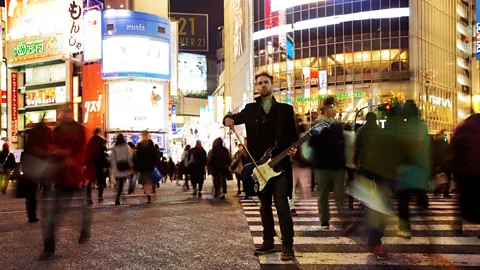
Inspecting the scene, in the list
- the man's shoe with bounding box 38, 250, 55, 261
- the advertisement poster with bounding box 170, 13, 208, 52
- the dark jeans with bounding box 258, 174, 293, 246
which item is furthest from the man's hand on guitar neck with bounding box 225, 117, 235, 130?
the advertisement poster with bounding box 170, 13, 208, 52

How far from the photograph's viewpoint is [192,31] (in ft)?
352

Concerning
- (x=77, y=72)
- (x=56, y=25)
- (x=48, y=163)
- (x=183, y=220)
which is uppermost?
(x=56, y=25)

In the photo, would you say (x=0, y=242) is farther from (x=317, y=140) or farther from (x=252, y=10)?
(x=252, y=10)

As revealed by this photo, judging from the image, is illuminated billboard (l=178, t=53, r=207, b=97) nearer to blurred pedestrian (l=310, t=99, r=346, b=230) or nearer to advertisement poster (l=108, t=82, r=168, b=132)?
advertisement poster (l=108, t=82, r=168, b=132)

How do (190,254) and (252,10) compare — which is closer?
(190,254)

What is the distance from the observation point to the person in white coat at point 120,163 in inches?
474

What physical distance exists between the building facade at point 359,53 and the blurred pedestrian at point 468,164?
4215 centimetres

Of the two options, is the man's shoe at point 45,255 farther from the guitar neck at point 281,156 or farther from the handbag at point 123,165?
the handbag at point 123,165

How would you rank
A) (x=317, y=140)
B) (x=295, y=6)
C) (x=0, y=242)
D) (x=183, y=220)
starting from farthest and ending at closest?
(x=295, y=6) → (x=183, y=220) → (x=317, y=140) → (x=0, y=242)

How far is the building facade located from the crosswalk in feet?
129

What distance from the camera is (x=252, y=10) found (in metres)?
56.0

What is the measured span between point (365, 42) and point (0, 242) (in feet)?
152

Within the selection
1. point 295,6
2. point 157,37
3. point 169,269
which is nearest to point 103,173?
point 169,269

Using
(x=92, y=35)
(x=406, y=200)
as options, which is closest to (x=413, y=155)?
(x=406, y=200)
